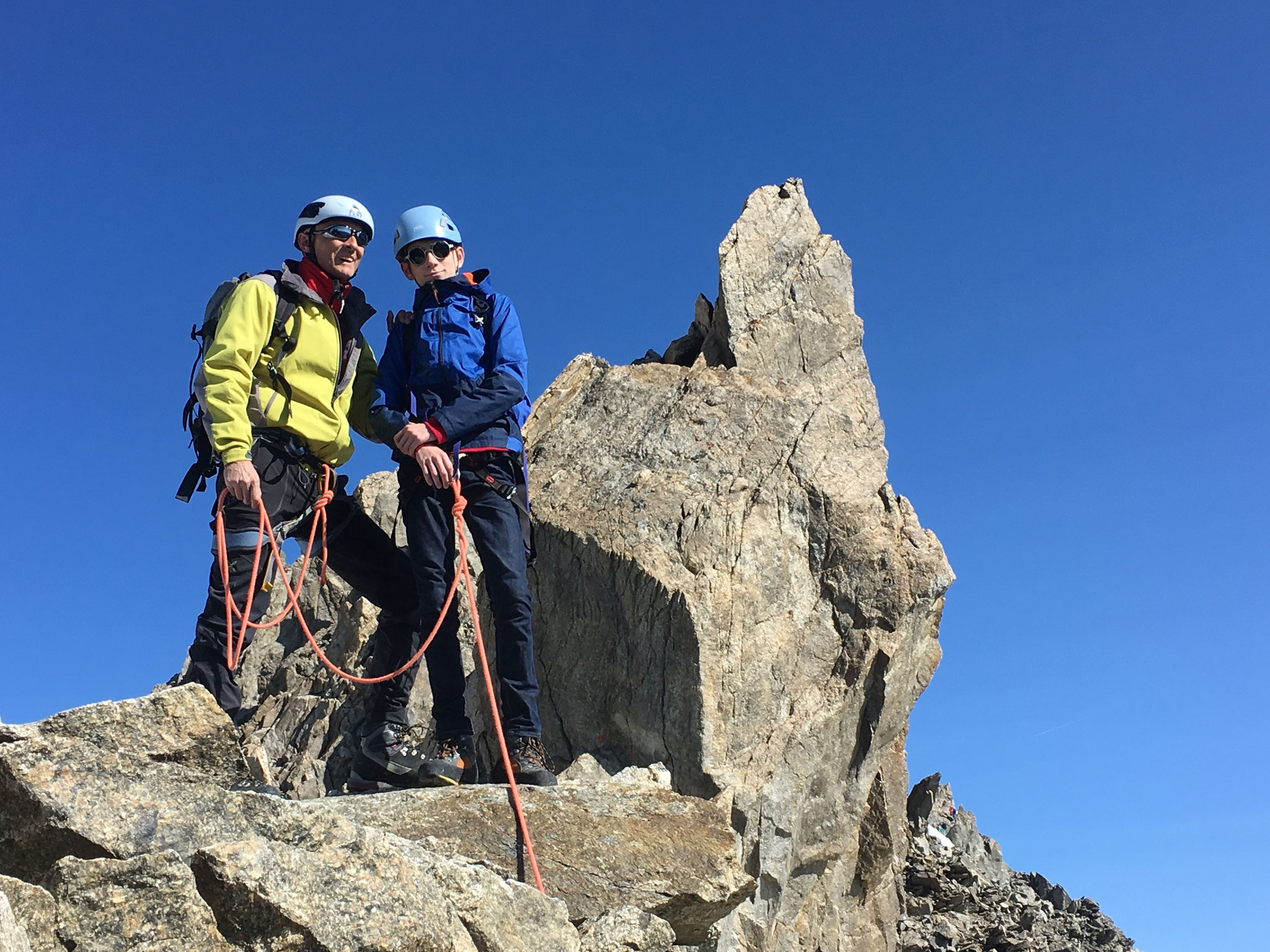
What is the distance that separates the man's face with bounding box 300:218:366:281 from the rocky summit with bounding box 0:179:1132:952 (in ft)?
12.0

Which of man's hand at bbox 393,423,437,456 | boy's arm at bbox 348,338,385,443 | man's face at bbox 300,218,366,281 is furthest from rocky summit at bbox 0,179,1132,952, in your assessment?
man's face at bbox 300,218,366,281

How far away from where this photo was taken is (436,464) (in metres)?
8.06

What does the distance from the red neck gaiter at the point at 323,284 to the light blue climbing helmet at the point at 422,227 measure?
0.66 metres

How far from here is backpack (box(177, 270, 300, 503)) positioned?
7945mm

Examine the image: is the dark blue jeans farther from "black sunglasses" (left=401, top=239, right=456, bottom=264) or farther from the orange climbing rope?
"black sunglasses" (left=401, top=239, right=456, bottom=264)

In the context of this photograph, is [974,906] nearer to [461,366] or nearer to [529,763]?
[529,763]

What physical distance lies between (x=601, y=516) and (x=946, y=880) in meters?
13.0

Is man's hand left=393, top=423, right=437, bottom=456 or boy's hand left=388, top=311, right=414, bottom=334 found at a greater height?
boy's hand left=388, top=311, right=414, bottom=334

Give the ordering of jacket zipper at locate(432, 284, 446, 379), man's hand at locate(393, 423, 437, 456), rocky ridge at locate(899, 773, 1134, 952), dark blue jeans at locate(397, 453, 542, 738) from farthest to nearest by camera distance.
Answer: rocky ridge at locate(899, 773, 1134, 952) → jacket zipper at locate(432, 284, 446, 379) → man's hand at locate(393, 423, 437, 456) → dark blue jeans at locate(397, 453, 542, 738)

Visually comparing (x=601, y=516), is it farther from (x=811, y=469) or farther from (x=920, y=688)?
(x=920, y=688)

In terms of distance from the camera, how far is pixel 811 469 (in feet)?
42.5

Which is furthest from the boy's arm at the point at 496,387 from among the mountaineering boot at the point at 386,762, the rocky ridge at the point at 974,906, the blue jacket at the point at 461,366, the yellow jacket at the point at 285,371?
the rocky ridge at the point at 974,906

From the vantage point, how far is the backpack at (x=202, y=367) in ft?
26.1

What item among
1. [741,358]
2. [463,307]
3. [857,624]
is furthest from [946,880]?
[463,307]
